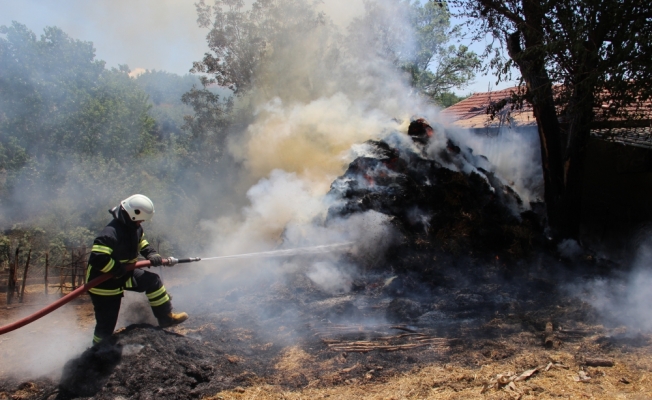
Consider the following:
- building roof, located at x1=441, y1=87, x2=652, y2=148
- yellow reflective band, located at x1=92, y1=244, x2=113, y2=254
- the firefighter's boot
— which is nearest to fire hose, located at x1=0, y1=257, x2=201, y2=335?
yellow reflective band, located at x1=92, y1=244, x2=113, y2=254

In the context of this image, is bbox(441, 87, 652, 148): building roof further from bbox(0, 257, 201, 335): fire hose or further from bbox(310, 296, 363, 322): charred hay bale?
bbox(0, 257, 201, 335): fire hose

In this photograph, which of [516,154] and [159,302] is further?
[516,154]

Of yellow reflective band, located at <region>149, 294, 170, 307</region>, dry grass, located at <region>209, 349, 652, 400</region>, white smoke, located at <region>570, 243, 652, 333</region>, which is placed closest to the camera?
dry grass, located at <region>209, 349, 652, 400</region>

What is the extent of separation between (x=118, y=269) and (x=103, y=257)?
0.22 meters

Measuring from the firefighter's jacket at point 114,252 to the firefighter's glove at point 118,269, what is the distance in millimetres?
21

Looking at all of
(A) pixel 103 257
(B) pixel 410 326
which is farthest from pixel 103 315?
(B) pixel 410 326

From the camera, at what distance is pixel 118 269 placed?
492 cm

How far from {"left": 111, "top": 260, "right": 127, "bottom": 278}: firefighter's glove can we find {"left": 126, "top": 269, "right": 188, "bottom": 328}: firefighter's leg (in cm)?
35

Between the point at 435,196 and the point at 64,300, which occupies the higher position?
the point at 435,196

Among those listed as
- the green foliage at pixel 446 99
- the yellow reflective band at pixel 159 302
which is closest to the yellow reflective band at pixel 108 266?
the yellow reflective band at pixel 159 302

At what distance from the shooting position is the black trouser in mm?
5043

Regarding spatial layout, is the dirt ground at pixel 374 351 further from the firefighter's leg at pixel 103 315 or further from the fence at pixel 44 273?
the fence at pixel 44 273

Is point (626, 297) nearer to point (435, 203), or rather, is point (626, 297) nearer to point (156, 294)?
point (435, 203)

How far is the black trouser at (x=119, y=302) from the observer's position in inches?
199
